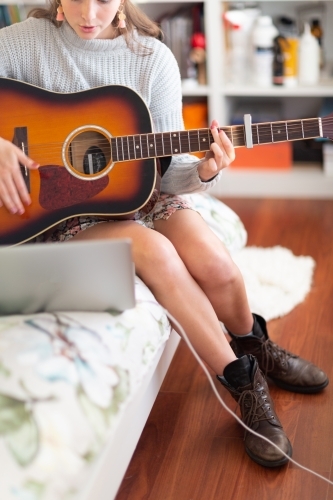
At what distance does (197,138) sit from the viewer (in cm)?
144

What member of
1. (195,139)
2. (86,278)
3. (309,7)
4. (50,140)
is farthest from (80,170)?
(309,7)

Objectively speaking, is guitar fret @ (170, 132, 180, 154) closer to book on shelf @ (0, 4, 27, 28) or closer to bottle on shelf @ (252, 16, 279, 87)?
bottle on shelf @ (252, 16, 279, 87)

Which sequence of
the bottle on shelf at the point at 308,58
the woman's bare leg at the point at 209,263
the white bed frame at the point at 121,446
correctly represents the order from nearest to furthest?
the white bed frame at the point at 121,446 < the woman's bare leg at the point at 209,263 < the bottle on shelf at the point at 308,58

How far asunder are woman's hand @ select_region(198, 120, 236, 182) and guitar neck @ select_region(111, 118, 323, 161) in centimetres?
2

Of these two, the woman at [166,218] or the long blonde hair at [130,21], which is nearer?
the woman at [166,218]

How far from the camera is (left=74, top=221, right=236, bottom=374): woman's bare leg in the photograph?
1357 millimetres

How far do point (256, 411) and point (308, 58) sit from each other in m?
1.64

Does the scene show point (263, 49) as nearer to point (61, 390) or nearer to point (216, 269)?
point (216, 269)

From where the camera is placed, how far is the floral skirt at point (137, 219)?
4.84ft

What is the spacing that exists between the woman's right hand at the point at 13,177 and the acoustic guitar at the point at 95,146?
19mm

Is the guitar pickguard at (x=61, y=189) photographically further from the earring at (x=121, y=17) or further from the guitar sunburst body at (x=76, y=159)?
the earring at (x=121, y=17)

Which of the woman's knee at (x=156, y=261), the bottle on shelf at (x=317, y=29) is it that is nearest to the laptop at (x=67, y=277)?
the woman's knee at (x=156, y=261)

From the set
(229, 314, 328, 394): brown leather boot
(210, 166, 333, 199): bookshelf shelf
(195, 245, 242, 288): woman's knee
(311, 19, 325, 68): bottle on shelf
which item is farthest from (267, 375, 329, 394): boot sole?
(311, 19, 325, 68): bottle on shelf

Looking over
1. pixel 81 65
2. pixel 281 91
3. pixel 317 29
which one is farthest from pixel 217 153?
pixel 317 29
